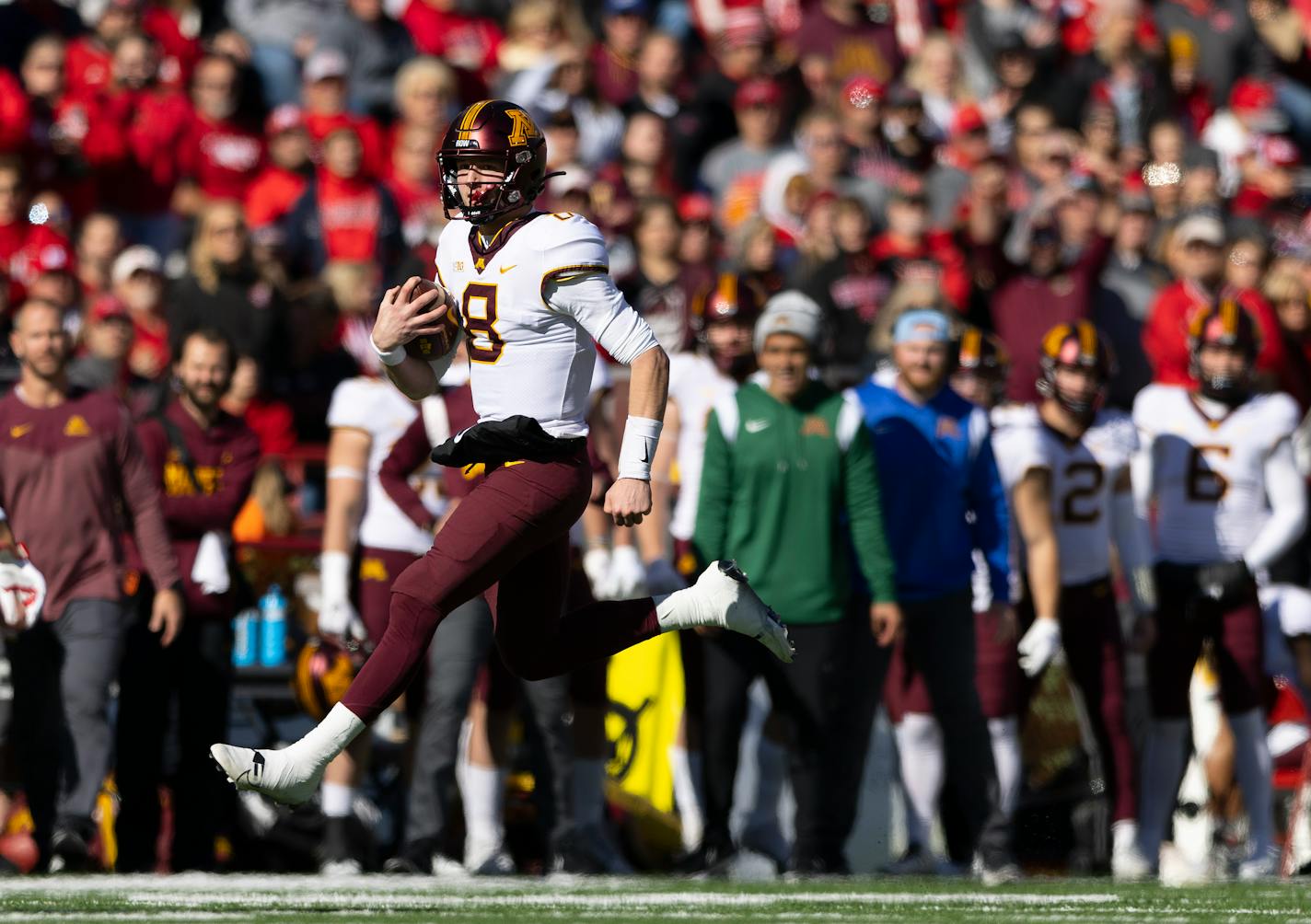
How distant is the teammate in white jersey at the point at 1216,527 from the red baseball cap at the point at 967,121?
420 cm

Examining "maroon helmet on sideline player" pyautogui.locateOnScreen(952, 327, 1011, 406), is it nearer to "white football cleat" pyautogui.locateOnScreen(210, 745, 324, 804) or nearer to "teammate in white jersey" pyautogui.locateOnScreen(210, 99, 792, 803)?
"teammate in white jersey" pyautogui.locateOnScreen(210, 99, 792, 803)

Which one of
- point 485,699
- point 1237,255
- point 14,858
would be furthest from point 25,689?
point 1237,255

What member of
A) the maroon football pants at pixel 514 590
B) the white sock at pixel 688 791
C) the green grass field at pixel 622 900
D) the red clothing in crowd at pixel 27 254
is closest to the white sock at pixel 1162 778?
the green grass field at pixel 622 900

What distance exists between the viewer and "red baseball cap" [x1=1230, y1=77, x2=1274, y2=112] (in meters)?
15.5

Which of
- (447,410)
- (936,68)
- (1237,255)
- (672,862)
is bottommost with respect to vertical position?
(672,862)

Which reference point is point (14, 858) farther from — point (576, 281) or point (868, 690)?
point (576, 281)

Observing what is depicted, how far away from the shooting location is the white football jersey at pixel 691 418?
9.22 metres

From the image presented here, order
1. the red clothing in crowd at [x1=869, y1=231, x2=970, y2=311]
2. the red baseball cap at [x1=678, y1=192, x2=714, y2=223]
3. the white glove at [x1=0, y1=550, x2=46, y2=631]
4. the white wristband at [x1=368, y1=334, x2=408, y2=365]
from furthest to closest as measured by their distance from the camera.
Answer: the red clothing in crowd at [x1=869, y1=231, x2=970, y2=311], the red baseball cap at [x1=678, y1=192, x2=714, y2=223], the white glove at [x1=0, y1=550, x2=46, y2=631], the white wristband at [x1=368, y1=334, x2=408, y2=365]

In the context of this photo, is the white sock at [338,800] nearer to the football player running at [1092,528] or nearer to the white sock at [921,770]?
the white sock at [921,770]

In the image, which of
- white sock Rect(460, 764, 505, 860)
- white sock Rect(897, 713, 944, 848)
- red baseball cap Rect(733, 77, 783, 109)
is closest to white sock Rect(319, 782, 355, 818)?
white sock Rect(460, 764, 505, 860)

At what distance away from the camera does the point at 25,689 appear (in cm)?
859

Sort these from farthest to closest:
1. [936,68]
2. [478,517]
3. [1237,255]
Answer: [936,68] → [1237,255] → [478,517]

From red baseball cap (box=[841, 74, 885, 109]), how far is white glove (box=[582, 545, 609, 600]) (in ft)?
16.6

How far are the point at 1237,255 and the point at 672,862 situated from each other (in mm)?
4803
